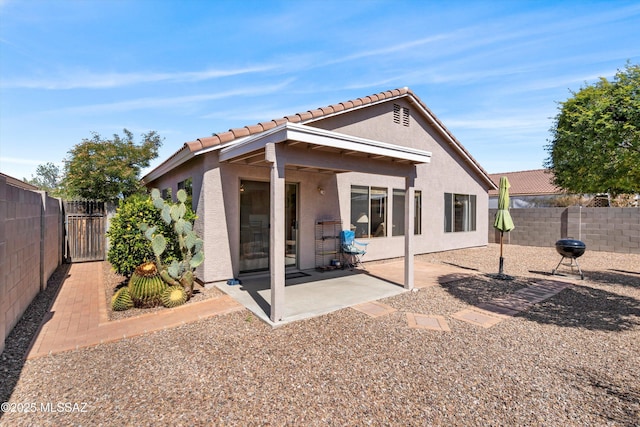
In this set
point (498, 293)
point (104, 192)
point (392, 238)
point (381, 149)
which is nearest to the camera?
point (381, 149)

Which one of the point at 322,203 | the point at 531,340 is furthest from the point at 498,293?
the point at 322,203

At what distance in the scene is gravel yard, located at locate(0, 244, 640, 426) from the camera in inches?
110

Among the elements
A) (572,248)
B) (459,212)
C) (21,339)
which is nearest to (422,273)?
(572,248)

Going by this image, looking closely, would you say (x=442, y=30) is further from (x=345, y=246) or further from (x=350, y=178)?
(x=345, y=246)

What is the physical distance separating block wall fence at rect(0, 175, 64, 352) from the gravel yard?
414 mm

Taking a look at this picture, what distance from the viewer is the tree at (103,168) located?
42.4 ft

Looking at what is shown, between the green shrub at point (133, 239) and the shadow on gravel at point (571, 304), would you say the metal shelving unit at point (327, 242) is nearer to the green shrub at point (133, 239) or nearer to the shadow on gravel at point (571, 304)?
the shadow on gravel at point (571, 304)

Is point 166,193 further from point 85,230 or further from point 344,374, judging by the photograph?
point 344,374

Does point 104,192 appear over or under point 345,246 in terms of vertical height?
over

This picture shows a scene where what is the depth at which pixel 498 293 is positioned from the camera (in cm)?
694

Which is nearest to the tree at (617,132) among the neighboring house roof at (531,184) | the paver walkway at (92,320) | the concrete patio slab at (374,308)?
the concrete patio slab at (374,308)

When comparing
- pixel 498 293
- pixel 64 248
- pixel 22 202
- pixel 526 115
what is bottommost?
pixel 498 293

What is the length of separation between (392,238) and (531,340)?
655 cm

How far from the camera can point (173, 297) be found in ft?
18.9
